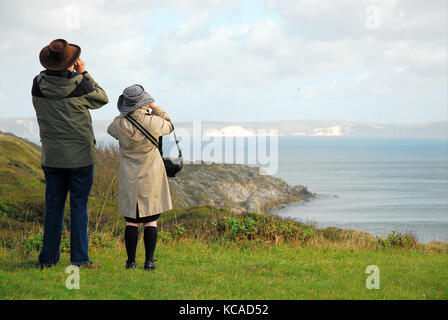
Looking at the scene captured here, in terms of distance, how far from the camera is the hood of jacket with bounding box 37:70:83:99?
608 centimetres

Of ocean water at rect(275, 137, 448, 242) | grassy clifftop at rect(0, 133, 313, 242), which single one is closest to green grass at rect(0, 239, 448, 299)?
grassy clifftop at rect(0, 133, 313, 242)

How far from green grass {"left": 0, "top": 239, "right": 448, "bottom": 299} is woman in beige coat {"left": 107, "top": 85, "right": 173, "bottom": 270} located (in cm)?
85

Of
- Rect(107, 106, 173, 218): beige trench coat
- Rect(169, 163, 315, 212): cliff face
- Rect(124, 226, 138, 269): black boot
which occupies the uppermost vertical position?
Rect(107, 106, 173, 218): beige trench coat

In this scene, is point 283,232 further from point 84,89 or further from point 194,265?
point 84,89

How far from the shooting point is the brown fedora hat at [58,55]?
19.7ft

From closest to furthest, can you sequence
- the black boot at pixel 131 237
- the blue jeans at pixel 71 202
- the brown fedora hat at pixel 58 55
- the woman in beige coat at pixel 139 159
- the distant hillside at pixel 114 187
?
the brown fedora hat at pixel 58 55, the woman in beige coat at pixel 139 159, the blue jeans at pixel 71 202, the black boot at pixel 131 237, the distant hillside at pixel 114 187

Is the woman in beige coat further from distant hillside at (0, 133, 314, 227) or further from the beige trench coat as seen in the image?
distant hillside at (0, 133, 314, 227)

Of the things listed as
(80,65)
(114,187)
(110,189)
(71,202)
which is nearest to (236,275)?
(71,202)

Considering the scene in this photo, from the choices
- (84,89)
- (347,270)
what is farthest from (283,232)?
(84,89)

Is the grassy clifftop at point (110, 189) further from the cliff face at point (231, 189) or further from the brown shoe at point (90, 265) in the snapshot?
the brown shoe at point (90, 265)

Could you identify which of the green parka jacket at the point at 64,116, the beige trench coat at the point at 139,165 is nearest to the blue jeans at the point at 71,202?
the green parka jacket at the point at 64,116

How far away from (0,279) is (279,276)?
11.2 feet

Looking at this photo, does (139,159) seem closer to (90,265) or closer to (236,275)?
(90,265)

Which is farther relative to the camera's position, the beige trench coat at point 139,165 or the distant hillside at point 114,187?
the distant hillside at point 114,187
